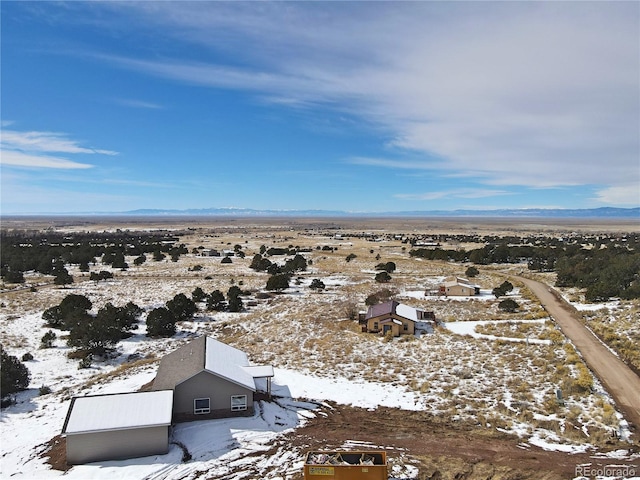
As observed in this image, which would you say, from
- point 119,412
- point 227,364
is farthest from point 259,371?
point 119,412

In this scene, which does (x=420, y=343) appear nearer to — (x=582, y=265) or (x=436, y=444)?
(x=436, y=444)

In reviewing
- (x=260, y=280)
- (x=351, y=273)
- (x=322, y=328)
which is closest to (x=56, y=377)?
(x=322, y=328)

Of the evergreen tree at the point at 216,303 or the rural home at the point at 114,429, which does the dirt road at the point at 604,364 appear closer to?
the rural home at the point at 114,429

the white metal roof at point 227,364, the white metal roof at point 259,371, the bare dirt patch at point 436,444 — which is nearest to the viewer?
the bare dirt patch at point 436,444

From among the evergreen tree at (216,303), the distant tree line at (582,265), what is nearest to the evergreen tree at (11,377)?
the evergreen tree at (216,303)

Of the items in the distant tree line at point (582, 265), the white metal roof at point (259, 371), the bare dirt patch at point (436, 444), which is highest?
the distant tree line at point (582, 265)

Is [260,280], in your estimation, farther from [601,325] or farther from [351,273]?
[601,325]

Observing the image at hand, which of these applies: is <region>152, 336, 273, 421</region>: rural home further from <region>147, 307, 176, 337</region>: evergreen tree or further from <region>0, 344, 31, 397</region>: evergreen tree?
<region>147, 307, 176, 337</region>: evergreen tree
